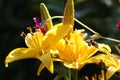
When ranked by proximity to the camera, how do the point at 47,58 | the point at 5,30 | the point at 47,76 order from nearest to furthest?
the point at 47,58, the point at 47,76, the point at 5,30

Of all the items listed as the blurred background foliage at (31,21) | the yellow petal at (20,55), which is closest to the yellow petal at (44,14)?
the yellow petal at (20,55)

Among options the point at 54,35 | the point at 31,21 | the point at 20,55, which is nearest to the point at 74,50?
the point at 54,35

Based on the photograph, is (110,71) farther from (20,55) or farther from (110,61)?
(20,55)

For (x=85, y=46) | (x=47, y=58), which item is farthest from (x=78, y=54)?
(x=47, y=58)

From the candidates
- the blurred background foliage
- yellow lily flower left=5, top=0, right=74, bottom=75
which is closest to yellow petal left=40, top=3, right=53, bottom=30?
yellow lily flower left=5, top=0, right=74, bottom=75

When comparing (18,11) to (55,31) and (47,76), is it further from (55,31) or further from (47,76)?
(55,31)

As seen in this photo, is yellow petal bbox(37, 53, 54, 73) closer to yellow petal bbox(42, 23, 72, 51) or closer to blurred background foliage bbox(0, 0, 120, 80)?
yellow petal bbox(42, 23, 72, 51)

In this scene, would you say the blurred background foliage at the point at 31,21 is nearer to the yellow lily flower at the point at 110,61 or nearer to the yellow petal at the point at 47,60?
the yellow lily flower at the point at 110,61
